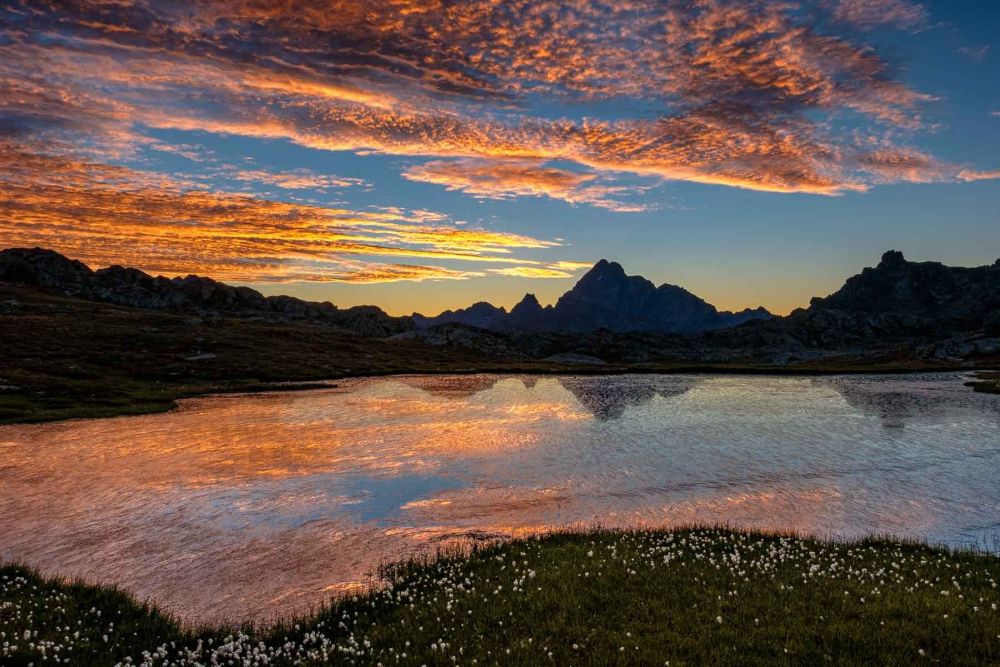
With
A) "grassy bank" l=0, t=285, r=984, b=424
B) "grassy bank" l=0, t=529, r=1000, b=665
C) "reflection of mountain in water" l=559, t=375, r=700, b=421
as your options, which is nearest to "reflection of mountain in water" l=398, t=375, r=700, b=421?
"reflection of mountain in water" l=559, t=375, r=700, b=421

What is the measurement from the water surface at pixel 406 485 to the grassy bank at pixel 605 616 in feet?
7.63

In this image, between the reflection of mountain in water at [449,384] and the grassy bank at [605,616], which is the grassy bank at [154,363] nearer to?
the reflection of mountain in water at [449,384]

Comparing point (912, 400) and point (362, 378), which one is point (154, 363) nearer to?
point (362, 378)

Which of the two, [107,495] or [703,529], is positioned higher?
[703,529]

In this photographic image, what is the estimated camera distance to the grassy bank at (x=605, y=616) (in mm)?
10719

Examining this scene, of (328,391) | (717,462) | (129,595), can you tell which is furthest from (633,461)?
(328,391)

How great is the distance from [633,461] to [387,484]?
13.9m

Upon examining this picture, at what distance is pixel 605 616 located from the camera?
12359mm

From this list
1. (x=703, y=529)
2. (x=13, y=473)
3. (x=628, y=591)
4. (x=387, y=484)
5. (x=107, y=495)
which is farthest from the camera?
(x=13, y=473)

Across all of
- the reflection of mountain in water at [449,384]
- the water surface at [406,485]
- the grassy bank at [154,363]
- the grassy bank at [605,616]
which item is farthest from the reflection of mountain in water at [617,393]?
the grassy bank at [605,616]

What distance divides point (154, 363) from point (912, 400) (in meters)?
102

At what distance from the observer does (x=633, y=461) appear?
32469mm

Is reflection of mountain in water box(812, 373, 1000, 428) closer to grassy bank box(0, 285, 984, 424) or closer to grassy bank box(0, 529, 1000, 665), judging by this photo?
grassy bank box(0, 285, 984, 424)

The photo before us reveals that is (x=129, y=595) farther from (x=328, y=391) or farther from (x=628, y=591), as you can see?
(x=328, y=391)
